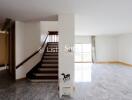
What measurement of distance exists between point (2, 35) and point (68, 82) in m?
7.64

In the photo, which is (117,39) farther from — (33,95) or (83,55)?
(33,95)

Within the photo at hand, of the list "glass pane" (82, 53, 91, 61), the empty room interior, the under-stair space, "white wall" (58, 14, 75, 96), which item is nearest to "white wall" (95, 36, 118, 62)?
"glass pane" (82, 53, 91, 61)

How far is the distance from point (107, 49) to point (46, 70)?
24.3ft

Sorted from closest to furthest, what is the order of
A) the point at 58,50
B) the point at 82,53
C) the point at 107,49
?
1. the point at 58,50
2. the point at 107,49
3. the point at 82,53

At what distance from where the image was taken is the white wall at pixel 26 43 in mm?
6406

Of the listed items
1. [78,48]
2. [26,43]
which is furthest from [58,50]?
[78,48]

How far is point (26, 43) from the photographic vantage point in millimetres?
6691

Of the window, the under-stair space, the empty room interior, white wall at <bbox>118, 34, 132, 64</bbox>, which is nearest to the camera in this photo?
the empty room interior

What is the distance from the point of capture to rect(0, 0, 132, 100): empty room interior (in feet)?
12.7

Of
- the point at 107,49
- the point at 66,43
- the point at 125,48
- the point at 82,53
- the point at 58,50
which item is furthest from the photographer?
the point at 82,53

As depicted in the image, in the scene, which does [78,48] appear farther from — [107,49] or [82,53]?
[107,49]

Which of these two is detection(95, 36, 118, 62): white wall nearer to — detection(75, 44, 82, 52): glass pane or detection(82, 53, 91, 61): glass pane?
detection(82, 53, 91, 61): glass pane

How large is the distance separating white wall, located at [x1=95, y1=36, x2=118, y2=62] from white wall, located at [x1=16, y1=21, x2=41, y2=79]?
22.9 ft

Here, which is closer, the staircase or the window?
the staircase
